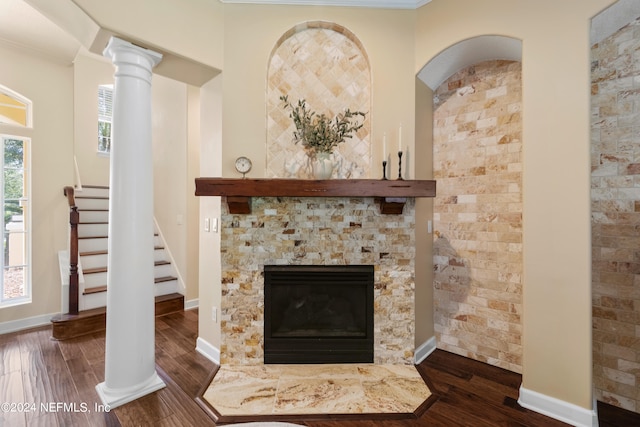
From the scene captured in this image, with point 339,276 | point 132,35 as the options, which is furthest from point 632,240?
point 132,35

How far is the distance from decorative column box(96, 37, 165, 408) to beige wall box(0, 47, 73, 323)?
6.85 feet

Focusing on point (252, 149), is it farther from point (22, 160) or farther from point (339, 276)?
point (22, 160)

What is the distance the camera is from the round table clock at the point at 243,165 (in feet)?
7.66

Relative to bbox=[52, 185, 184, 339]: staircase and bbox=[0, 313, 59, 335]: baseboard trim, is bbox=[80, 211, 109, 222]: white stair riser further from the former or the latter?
bbox=[0, 313, 59, 335]: baseboard trim

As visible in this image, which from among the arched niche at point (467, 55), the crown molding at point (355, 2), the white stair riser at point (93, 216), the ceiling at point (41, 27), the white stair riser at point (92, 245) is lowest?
the white stair riser at point (92, 245)

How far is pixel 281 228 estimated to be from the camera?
7.93 ft

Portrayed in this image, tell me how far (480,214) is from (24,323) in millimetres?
4951

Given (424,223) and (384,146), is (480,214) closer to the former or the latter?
(424,223)

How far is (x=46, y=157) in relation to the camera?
11.1 ft

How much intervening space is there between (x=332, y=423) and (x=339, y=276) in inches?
40.2

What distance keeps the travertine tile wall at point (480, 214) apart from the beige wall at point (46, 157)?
172 inches

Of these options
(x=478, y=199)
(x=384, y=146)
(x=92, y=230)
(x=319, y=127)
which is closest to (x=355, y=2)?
(x=319, y=127)

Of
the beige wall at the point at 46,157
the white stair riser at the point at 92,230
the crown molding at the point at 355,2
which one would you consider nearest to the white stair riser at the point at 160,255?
the white stair riser at the point at 92,230

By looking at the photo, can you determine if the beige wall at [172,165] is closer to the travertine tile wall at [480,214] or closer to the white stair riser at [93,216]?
the white stair riser at [93,216]
